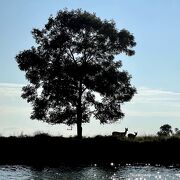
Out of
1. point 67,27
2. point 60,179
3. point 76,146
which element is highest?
point 67,27

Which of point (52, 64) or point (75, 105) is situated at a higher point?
point (52, 64)

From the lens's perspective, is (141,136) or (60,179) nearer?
(60,179)

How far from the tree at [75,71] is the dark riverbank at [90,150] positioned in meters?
8.94

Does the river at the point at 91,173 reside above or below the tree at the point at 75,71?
below

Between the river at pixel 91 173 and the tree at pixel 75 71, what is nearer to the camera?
the river at pixel 91 173

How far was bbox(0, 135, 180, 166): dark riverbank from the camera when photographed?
5572 centimetres

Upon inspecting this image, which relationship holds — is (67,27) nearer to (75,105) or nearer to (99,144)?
(75,105)

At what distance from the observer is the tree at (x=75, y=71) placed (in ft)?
216

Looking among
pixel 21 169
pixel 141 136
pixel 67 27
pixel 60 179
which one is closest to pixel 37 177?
pixel 60 179

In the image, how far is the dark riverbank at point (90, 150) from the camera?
183ft

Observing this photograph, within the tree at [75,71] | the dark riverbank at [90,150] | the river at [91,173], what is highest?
the tree at [75,71]

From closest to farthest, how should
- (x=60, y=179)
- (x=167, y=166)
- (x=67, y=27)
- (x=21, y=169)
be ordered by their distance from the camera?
(x=60, y=179) < (x=21, y=169) < (x=167, y=166) < (x=67, y=27)

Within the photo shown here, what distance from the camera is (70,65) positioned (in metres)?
65.6

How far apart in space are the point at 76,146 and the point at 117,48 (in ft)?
59.9
